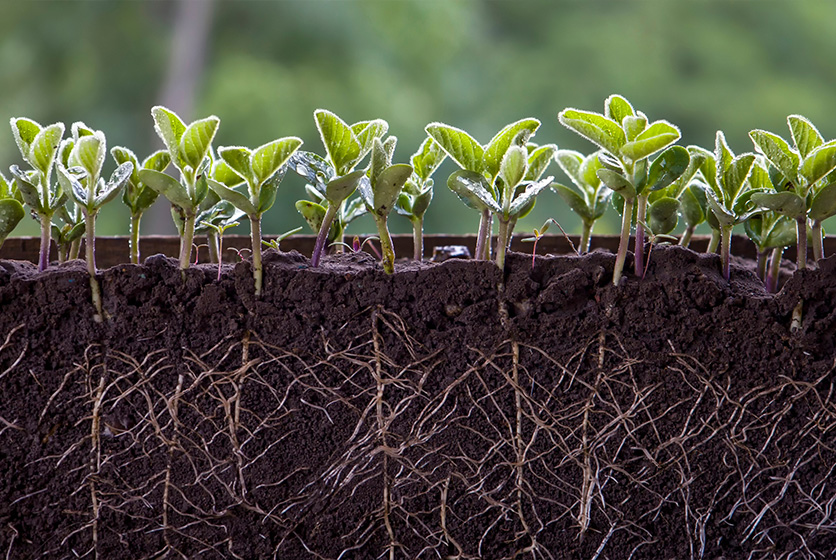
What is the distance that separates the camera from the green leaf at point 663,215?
0.74 meters

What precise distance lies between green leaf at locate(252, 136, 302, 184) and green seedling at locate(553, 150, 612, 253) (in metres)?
0.33

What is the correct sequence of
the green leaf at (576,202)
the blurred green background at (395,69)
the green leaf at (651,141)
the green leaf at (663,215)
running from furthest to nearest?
the blurred green background at (395,69), the green leaf at (576,202), the green leaf at (663,215), the green leaf at (651,141)

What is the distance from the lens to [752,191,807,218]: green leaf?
0.65 metres

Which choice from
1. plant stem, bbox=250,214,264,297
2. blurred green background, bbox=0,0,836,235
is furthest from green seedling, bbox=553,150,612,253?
blurred green background, bbox=0,0,836,235

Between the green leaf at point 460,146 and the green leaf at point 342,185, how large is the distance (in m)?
0.08

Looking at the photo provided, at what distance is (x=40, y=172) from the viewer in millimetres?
690

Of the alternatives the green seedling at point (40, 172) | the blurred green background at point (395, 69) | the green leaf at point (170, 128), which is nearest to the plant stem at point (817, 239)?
the green leaf at point (170, 128)

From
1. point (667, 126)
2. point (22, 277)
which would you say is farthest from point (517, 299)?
point (22, 277)

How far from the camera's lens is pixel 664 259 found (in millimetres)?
692

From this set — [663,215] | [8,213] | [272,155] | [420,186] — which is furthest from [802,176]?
[8,213]

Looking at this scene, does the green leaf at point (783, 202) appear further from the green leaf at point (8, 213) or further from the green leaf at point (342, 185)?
the green leaf at point (8, 213)

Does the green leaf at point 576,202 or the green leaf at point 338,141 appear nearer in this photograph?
the green leaf at point 338,141

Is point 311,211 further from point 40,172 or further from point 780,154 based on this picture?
point 780,154

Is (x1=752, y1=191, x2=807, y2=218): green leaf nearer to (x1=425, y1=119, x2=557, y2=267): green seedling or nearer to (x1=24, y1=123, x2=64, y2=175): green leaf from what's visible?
(x1=425, y1=119, x2=557, y2=267): green seedling
